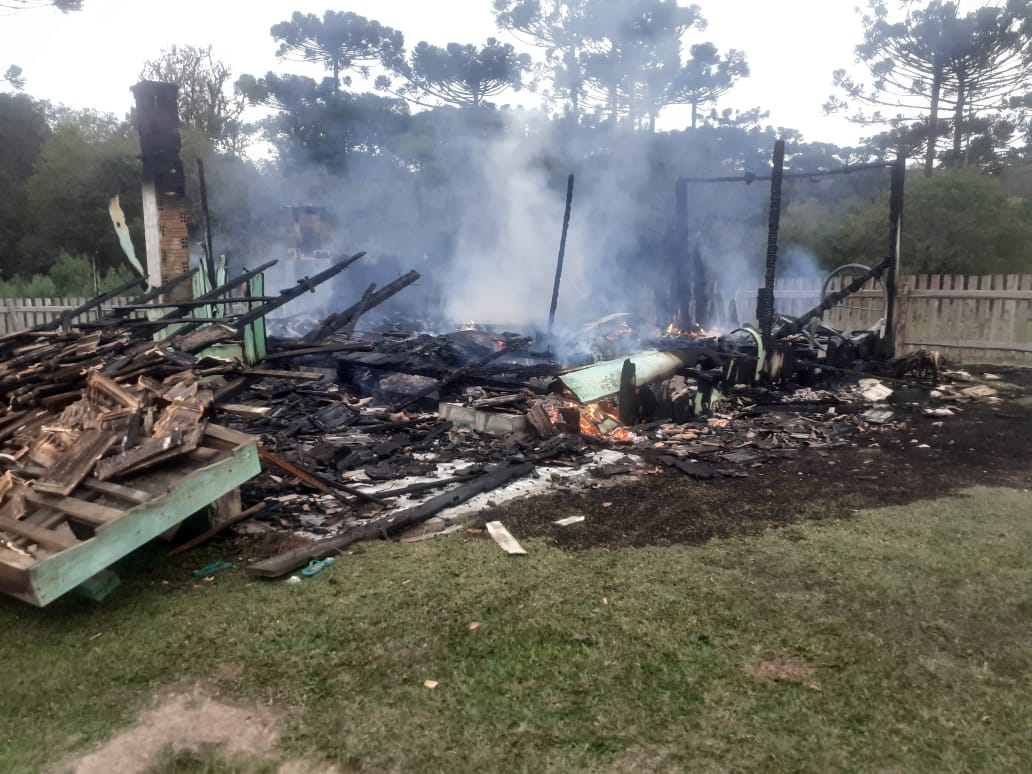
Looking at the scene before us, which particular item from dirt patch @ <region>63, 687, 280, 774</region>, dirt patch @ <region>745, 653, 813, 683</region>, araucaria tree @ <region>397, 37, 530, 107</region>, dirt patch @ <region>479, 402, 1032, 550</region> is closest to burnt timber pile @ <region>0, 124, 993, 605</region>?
dirt patch @ <region>479, 402, 1032, 550</region>

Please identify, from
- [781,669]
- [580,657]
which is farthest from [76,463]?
[781,669]

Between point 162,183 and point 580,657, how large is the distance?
413 inches

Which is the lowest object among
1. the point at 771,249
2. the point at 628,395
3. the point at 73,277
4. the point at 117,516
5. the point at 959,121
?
the point at 628,395

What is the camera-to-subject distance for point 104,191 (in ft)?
72.6

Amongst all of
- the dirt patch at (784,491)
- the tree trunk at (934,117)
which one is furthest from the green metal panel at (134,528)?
the tree trunk at (934,117)

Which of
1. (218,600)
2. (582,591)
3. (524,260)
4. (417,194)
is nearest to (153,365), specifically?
(218,600)

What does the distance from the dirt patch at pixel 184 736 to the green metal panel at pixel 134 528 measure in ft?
2.69

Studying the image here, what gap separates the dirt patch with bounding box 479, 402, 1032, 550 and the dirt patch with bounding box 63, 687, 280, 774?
7.96 feet

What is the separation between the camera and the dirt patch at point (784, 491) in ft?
17.2

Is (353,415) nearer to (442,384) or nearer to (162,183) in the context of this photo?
(442,384)

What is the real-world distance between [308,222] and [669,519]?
26519 mm

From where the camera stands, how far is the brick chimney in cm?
1068

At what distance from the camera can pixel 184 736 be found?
9.61ft

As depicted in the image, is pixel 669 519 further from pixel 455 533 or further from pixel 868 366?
pixel 868 366
